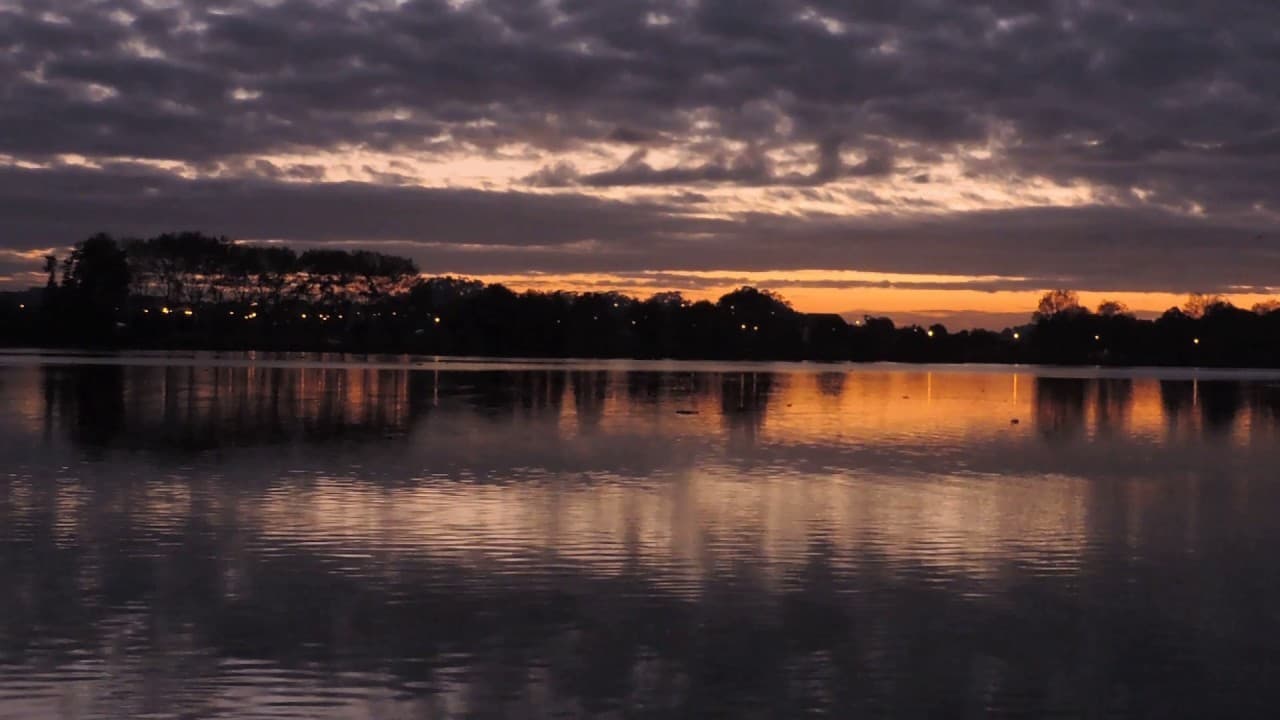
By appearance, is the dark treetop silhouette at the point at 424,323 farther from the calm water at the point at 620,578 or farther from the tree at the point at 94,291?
the calm water at the point at 620,578

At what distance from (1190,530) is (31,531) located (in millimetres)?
13726

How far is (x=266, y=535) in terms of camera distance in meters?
14.4

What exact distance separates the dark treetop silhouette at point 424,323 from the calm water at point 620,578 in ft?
345

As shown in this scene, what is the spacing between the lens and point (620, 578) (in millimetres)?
12422

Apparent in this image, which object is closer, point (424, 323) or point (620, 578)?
point (620, 578)

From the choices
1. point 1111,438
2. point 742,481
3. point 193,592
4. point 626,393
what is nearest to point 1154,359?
point 626,393

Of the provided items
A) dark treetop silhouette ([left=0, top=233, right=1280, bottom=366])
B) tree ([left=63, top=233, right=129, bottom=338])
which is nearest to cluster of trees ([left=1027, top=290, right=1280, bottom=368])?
dark treetop silhouette ([left=0, top=233, right=1280, bottom=366])

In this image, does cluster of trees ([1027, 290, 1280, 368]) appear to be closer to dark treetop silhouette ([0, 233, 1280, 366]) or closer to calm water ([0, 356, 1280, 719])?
dark treetop silhouette ([0, 233, 1280, 366])

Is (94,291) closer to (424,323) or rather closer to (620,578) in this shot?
(424,323)

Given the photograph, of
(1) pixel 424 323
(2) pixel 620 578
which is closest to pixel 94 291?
(1) pixel 424 323

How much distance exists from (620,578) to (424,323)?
507 feet

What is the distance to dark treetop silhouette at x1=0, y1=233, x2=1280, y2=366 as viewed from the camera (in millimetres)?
124875

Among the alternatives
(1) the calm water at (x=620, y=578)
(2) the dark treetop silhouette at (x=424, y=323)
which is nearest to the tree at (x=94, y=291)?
(2) the dark treetop silhouette at (x=424, y=323)

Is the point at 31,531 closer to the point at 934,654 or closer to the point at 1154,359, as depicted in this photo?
the point at 934,654
